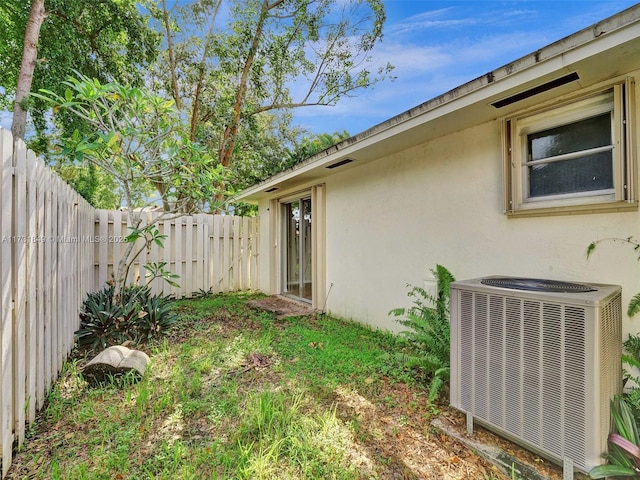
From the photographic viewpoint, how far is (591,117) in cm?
252

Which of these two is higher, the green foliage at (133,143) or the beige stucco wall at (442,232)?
the green foliage at (133,143)

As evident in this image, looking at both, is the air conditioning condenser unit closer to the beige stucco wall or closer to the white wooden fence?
the beige stucco wall

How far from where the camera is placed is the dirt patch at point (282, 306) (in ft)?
19.4

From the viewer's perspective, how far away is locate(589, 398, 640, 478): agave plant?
5.13ft

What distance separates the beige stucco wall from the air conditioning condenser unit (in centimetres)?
59

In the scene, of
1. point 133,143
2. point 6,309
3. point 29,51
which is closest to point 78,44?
point 29,51

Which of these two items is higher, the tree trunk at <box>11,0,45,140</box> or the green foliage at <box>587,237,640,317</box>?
the tree trunk at <box>11,0,45,140</box>

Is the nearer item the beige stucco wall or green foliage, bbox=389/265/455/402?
the beige stucco wall

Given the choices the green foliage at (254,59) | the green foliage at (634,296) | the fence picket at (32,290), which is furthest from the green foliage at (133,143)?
the green foliage at (254,59)

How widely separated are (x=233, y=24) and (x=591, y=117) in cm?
1094

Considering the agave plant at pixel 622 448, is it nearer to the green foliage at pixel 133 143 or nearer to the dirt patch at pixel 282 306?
the green foliage at pixel 133 143

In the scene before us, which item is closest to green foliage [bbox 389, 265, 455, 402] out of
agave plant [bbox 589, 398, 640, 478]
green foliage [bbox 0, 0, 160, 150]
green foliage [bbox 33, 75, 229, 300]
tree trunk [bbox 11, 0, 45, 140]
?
agave plant [bbox 589, 398, 640, 478]

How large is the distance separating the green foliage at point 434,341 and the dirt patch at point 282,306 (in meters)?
2.66

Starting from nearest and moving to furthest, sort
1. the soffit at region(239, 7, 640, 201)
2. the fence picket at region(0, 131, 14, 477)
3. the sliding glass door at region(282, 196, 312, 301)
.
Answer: the fence picket at region(0, 131, 14, 477) → the soffit at region(239, 7, 640, 201) → the sliding glass door at region(282, 196, 312, 301)
